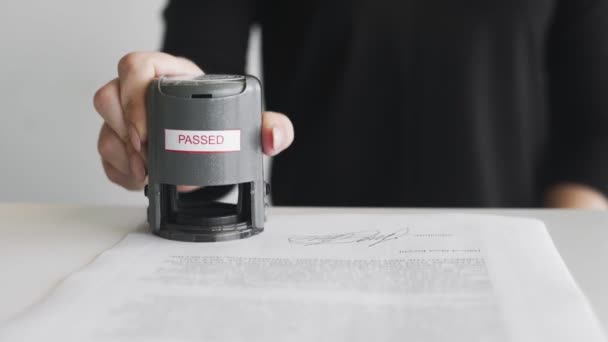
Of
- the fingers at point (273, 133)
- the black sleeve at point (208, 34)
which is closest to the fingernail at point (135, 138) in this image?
the fingers at point (273, 133)

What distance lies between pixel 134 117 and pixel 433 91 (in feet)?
2.03

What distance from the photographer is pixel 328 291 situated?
18.2 inches

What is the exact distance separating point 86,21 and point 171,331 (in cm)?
161

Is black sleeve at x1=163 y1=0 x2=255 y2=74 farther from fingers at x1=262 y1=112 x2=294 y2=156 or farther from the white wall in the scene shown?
the white wall

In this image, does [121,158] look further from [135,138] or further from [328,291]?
[328,291]

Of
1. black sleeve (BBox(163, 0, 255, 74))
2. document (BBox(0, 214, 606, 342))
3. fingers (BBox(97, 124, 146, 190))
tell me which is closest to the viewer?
document (BBox(0, 214, 606, 342))

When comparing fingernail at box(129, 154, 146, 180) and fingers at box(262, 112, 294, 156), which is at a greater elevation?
fingers at box(262, 112, 294, 156)

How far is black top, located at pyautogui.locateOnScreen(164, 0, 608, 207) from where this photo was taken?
111cm

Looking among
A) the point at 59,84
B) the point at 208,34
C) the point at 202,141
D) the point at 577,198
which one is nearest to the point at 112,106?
the point at 202,141

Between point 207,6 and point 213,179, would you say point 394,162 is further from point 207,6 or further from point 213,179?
point 213,179

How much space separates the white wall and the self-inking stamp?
1289 mm

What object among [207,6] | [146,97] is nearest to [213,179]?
[146,97]

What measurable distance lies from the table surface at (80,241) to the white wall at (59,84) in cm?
117
